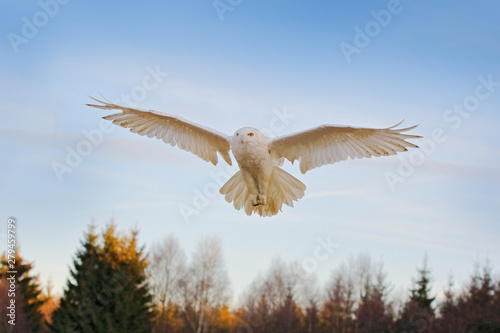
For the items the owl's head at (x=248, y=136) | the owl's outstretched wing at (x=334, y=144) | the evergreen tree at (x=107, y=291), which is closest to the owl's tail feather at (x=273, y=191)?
the owl's outstretched wing at (x=334, y=144)

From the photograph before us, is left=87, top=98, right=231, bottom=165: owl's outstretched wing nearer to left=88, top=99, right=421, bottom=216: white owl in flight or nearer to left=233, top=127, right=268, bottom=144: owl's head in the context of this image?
left=88, top=99, right=421, bottom=216: white owl in flight

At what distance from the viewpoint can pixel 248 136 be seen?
10.7 meters

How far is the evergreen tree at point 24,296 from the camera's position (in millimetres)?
32156

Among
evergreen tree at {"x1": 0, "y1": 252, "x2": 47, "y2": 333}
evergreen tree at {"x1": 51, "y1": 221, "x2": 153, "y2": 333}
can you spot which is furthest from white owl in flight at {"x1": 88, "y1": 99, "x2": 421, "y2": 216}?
evergreen tree at {"x1": 0, "y1": 252, "x2": 47, "y2": 333}

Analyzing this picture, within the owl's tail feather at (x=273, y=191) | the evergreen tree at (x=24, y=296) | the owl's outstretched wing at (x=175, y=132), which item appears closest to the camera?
the owl's tail feather at (x=273, y=191)

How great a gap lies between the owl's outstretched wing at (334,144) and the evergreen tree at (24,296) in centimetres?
2284

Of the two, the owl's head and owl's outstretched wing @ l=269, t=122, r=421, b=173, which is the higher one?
owl's outstretched wing @ l=269, t=122, r=421, b=173

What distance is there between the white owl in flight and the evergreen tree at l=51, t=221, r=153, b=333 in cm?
1643

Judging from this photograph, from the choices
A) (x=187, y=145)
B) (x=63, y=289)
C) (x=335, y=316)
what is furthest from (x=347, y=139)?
(x=335, y=316)

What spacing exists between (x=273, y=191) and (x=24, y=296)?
29365mm

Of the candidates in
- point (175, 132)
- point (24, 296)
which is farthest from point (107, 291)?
point (175, 132)

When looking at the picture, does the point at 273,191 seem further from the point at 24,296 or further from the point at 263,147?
the point at 24,296

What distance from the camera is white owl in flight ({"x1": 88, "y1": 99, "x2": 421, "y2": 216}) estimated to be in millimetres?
11047

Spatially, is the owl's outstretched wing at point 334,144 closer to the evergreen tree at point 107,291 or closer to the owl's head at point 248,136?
the owl's head at point 248,136
